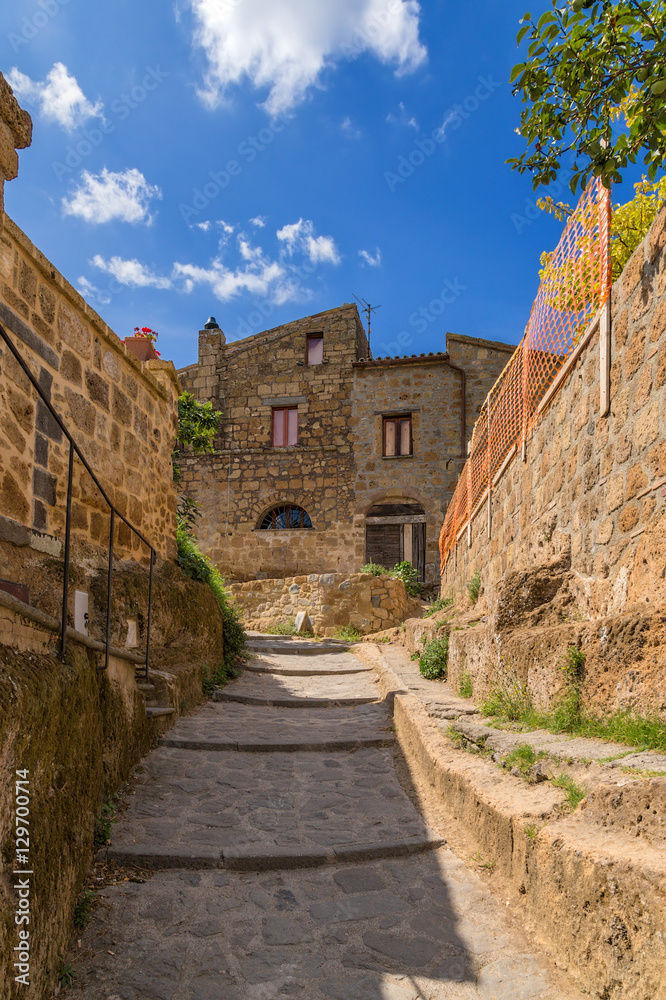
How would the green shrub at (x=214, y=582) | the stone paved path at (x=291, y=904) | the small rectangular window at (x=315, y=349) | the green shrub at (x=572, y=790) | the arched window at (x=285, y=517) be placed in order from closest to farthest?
1. the stone paved path at (x=291, y=904)
2. the green shrub at (x=572, y=790)
3. the green shrub at (x=214, y=582)
4. the arched window at (x=285, y=517)
5. the small rectangular window at (x=315, y=349)

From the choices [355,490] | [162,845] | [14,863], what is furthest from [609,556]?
[355,490]

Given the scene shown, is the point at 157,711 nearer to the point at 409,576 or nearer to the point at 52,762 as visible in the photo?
the point at 52,762

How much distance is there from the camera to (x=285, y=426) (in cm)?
1745

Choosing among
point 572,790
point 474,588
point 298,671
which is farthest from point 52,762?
point 298,671

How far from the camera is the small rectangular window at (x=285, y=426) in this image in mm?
17328

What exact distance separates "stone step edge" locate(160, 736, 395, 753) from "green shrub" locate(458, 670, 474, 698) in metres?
0.75

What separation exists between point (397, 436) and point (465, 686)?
11706 mm

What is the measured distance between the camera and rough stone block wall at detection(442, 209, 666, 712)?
2.81 metres

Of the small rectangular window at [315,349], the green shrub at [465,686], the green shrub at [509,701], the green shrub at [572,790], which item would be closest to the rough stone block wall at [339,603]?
the green shrub at [465,686]

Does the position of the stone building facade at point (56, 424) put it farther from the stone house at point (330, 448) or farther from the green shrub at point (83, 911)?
the stone house at point (330, 448)

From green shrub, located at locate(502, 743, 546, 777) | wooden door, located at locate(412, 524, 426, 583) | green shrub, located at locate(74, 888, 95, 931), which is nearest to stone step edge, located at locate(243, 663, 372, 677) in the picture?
green shrub, located at locate(502, 743, 546, 777)

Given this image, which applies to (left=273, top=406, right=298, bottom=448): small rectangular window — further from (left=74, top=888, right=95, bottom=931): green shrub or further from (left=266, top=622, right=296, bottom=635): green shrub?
(left=74, top=888, right=95, bottom=931): green shrub

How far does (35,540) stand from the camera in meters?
3.91

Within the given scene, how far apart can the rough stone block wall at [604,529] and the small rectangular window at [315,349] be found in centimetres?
1299
